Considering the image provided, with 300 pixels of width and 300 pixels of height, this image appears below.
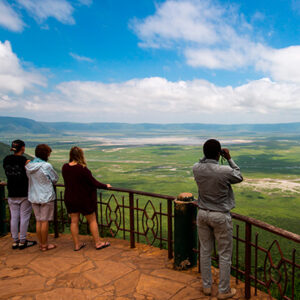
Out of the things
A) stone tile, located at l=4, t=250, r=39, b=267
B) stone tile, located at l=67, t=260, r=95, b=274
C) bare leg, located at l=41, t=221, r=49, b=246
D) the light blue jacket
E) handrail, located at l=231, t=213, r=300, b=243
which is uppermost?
the light blue jacket

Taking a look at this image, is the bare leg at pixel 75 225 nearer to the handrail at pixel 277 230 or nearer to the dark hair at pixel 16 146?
the dark hair at pixel 16 146

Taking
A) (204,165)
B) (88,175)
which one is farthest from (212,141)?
(88,175)

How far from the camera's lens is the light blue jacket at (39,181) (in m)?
4.35

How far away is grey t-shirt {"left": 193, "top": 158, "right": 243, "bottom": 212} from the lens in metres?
2.98

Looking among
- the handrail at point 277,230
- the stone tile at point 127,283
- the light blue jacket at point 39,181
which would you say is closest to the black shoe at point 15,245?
the light blue jacket at point 39,181

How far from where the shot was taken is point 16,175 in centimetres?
455

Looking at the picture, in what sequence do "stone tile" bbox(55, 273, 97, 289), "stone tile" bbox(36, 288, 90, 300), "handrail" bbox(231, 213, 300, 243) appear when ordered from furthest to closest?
1. "stone tile" bbox(55, 273, 97, 289)
2. "stone tile" bbox(36, 288, 90, 300)
3. "handrail" bbox(231, 213, 300, 243)

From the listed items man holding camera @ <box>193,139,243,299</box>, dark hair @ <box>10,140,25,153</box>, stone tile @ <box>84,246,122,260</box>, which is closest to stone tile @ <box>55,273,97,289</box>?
stone tile @ <box>84,246,122,260</box>

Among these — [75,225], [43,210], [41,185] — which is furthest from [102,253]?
[41,185]

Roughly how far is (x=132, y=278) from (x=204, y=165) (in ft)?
6.39

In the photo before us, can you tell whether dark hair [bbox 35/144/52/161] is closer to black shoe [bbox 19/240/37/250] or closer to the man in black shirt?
the man in black shirt

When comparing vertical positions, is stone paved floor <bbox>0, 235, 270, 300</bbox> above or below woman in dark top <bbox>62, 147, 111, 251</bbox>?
below

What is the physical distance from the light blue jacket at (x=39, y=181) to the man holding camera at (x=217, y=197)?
2474 millimetres

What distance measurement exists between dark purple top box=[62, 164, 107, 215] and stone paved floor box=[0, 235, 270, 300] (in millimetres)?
808
